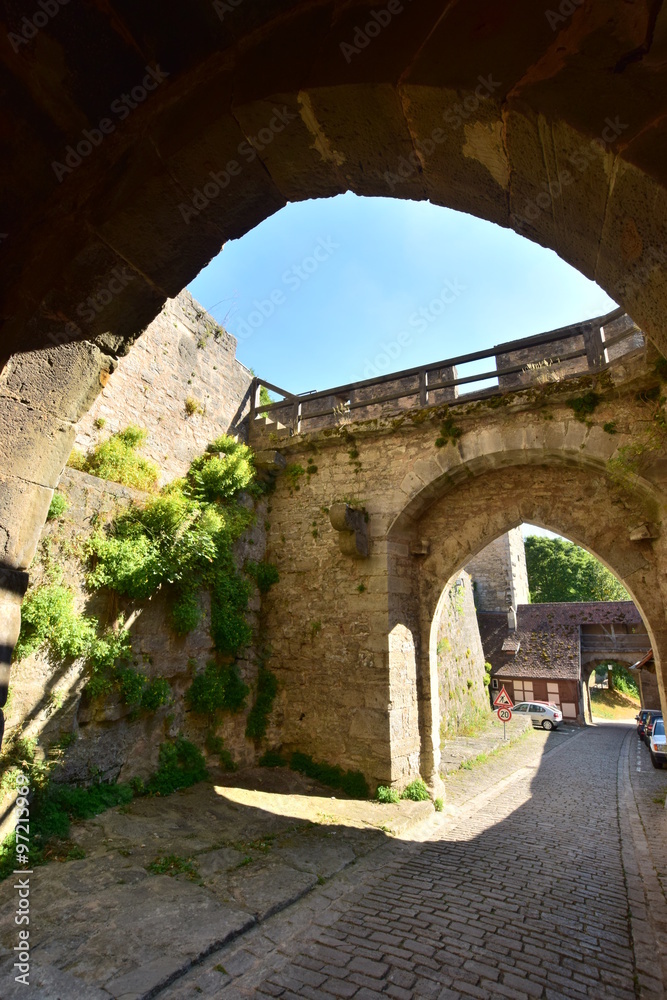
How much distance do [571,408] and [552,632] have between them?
63.2 ft

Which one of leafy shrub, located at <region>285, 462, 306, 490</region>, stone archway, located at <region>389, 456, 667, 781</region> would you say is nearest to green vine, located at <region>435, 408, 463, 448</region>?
stone archway, located at <region>389, 456, 667, 781</region>

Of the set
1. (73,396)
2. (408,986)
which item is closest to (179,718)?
(408,986)

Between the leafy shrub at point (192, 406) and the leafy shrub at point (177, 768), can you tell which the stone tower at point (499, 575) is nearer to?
the leafy shrub at point (192, 406)

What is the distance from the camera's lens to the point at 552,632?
2272 centimetres

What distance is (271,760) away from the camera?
7172 mm

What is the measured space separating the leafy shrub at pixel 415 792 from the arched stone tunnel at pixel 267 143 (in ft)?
19.8

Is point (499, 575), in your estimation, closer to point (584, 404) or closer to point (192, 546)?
point (584, 404)

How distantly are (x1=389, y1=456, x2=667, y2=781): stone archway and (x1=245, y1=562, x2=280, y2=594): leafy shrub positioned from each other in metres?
2.00

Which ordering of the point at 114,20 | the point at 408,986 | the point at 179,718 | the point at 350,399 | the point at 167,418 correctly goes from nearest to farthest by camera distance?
the point at 114,20 → the point at 408,986 → the point at 179,718 → the point at 167,418 → the point at 350,399

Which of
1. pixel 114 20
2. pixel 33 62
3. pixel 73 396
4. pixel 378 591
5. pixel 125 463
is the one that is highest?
pixel 125 463

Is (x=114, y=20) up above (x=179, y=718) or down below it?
above

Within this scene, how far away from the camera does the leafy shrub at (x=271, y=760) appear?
7.15 metres

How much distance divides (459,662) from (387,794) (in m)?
5.79

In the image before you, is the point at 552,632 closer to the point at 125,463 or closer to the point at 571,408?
the point at 571,408
